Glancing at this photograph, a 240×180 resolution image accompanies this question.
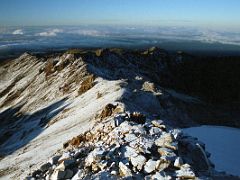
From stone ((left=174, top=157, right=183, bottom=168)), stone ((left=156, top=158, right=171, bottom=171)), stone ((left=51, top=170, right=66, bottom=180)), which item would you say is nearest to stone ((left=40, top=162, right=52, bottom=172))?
stone ((left=51, top=170, right=66, bottom=180))

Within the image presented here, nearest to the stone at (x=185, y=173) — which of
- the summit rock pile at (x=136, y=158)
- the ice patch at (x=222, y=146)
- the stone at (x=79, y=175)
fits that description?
the summit rock pile at (x=136, y=158)

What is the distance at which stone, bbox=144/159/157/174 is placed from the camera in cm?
2096

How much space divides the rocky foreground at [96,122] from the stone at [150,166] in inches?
2.4

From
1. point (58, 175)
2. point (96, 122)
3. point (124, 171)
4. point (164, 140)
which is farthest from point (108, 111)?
point (124, 171)

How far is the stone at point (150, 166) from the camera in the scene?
2096cm

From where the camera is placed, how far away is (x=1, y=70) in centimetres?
14100

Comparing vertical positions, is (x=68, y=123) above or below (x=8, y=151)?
above

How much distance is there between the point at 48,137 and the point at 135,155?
91.3 feet

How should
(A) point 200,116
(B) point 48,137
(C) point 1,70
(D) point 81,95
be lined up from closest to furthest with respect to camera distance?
(B) point 48,137 → (D) point 81,95 → (A) point 200,116 → (C) point 1,70

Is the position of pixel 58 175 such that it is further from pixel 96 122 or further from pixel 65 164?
pixel 96 122

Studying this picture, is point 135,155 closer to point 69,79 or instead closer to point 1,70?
point 69,79

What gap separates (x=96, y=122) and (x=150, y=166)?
61.4 ft

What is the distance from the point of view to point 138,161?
2178 centimetres

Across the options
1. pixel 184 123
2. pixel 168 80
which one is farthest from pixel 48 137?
pixel 168 80
